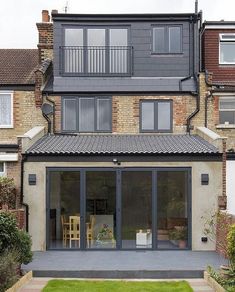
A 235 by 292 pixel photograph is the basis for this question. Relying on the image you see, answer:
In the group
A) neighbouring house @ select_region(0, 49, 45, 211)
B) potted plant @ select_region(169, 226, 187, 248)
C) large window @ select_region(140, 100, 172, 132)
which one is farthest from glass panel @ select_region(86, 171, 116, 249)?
neighbouring house @ select_region(0, 49, 45, 211)

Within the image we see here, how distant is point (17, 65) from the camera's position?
94.3ft

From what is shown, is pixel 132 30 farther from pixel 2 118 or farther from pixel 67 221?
pixel 67 221

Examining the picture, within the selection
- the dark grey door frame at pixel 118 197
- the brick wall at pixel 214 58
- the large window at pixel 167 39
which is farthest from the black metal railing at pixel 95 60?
the dark grey door frame at pixel 118 197

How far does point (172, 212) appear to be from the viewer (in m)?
21.0

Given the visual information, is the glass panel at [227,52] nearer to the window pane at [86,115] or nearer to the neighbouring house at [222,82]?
the neighbouring house at [222,82]

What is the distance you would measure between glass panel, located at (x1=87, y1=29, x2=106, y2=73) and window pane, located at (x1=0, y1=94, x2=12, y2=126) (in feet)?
13.4

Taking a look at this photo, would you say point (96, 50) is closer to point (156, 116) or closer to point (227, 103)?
point (156, 116)

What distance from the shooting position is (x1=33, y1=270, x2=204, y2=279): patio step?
53.8ft

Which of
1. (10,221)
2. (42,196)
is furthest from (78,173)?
(10,221)

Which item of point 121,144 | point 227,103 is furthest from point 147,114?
point 227,103

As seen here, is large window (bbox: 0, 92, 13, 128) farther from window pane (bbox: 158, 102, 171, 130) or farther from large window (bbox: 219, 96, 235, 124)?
large window (bbox: 219, 96, 235, 124)

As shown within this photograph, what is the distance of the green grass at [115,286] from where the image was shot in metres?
14.6

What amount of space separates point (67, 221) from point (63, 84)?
25.5 feet

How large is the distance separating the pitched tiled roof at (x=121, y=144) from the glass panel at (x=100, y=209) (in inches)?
40.7
